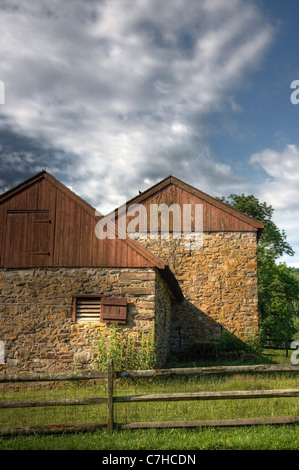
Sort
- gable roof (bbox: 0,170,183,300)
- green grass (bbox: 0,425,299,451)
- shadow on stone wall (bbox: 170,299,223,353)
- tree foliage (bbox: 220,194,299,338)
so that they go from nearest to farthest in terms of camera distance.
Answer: green grass (bbox: 0,425,299,451), gable roof (bbox: 0,170,183,300), shadow on stone wall (bbox: 170,299,223,353), tree foliage (bbox: 220,194,299,338)

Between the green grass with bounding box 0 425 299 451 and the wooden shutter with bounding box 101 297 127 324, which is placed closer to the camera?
the green grass with bounding box 0 425 299 451

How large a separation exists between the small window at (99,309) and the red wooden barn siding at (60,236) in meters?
1.01

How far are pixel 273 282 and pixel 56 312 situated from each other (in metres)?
22.1

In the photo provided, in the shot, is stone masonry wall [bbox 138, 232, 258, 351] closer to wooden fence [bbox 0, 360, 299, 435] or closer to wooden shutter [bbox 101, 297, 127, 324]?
wooden shutter [bbox 101, 297, 127, 324]

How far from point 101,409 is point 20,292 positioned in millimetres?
5432

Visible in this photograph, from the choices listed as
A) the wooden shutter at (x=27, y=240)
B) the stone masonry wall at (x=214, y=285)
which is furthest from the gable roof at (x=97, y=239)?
the stone masonry wall at (x=214, y=285)

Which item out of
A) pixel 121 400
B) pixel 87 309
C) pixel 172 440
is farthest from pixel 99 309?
pixel 172 440

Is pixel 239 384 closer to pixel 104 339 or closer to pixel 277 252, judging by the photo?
pixel 104 339

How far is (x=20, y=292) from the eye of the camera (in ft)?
37.9

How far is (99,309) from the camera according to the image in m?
11.3

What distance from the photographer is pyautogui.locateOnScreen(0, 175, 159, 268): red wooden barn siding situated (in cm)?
1151

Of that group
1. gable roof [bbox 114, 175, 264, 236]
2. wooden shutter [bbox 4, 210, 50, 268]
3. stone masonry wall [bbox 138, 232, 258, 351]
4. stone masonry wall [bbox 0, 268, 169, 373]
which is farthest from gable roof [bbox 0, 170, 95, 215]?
stone masonry wall [bbox 138, 232, 258, 351]

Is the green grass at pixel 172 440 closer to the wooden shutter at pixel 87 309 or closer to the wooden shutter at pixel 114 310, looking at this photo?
the wooden shutter at pixel 114 310

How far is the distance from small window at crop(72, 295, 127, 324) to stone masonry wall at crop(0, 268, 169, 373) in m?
0.16
